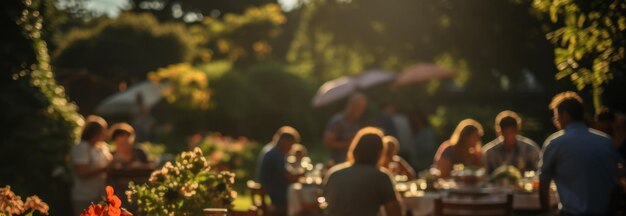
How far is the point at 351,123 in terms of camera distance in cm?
1519

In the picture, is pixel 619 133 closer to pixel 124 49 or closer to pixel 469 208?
pixel 469 208

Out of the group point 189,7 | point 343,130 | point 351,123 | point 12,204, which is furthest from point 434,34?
point 189,7

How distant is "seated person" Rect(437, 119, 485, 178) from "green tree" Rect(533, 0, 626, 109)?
3.14 m

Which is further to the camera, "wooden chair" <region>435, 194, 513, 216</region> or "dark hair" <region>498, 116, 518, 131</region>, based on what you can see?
"dark hair" <region>498, 116, 518, 131</region>

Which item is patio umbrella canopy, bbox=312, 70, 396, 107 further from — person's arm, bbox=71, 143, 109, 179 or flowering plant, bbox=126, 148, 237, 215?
flowering plant, bbox=126, 148, 237, 215

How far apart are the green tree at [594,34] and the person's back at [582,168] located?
1.03m

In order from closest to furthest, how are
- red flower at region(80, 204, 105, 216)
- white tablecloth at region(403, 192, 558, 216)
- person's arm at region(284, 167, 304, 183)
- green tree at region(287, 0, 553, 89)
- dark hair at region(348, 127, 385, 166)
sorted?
red flower at region(80, 204, 105, 216)
dark hair at region(348, 127, 385, 166)
white tablecloth at region(403, 192, 558, 216)
person's arm at region(284, 167, 304, 183)
green tree at region(287, 0, 553, 89)

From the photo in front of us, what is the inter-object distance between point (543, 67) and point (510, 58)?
26.5 inches

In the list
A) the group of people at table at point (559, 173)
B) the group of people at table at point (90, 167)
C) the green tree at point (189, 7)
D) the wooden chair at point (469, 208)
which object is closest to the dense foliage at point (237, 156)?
the group of people at table at point (90, 167)

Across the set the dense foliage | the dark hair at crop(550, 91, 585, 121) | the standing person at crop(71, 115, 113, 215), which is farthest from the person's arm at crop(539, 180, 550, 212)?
the dense foliage

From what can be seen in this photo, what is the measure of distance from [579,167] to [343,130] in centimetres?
746

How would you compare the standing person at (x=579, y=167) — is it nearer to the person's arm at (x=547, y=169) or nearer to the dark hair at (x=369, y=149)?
the person's arm at (x=547, y=169)

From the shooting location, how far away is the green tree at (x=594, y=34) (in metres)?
8.65

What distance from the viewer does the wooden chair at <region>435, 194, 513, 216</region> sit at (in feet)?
29.0
